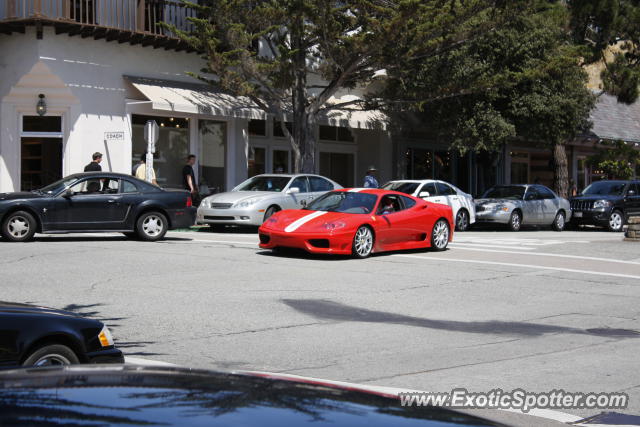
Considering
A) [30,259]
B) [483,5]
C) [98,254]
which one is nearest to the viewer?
[30,259]

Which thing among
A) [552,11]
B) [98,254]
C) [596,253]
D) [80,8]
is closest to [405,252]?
[596,253]

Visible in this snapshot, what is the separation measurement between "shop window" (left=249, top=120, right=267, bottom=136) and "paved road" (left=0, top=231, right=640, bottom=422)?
40.8 ft

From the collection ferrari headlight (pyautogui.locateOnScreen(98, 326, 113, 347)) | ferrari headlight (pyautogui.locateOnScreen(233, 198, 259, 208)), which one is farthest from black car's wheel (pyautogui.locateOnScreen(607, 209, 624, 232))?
ferrari headlight (pyautogui.locateOnScreen(98, 326, 113, 347))

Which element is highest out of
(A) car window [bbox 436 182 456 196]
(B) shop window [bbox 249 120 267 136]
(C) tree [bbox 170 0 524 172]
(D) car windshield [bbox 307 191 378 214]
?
(C) tree [bbox 170 0 524 172]

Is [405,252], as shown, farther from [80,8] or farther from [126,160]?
[80,8]

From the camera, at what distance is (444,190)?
79.9 ft

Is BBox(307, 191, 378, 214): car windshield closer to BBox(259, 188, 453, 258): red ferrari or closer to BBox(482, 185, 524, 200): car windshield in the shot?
BBox(259, 188, 453, 258): red ferrari

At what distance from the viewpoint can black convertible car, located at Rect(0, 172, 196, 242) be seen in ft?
53.2

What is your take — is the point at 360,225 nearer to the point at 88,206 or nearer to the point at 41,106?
the point at 88,206

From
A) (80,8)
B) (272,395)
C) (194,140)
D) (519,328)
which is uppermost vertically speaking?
(80,8)

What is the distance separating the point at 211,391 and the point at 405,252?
48.6 ft

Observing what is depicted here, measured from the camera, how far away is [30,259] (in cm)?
1350

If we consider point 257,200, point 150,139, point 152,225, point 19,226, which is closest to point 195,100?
point 150,139

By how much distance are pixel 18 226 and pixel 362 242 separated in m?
6.85
